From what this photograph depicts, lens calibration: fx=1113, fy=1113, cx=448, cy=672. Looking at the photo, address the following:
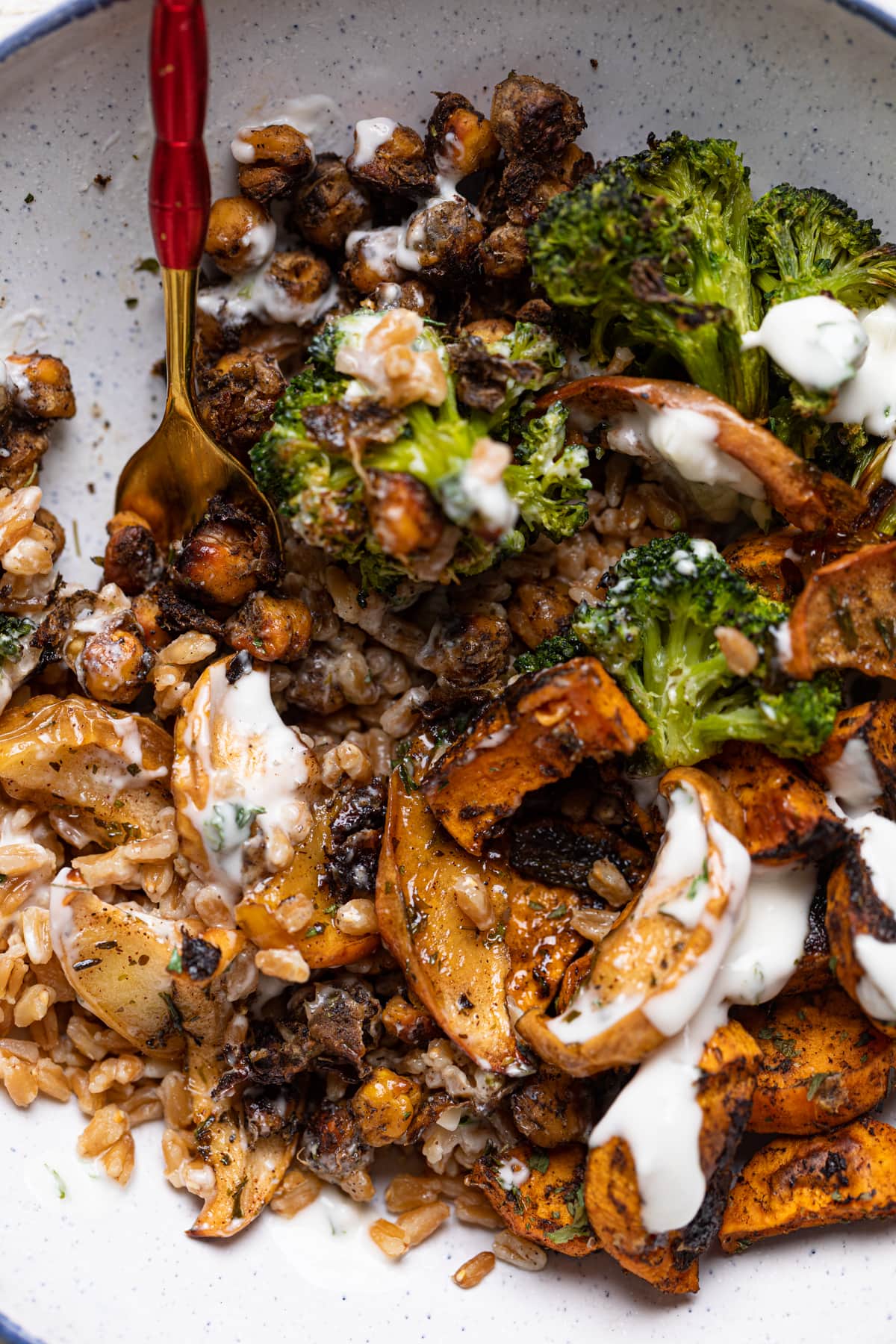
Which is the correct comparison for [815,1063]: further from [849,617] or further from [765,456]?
[765,456]

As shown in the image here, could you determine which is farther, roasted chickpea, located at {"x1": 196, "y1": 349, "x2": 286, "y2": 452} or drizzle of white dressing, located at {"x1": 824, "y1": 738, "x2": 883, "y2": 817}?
roasted chickpea, located at {"x1": 196, "y1": 349, "x2": 286, "y2": 452}

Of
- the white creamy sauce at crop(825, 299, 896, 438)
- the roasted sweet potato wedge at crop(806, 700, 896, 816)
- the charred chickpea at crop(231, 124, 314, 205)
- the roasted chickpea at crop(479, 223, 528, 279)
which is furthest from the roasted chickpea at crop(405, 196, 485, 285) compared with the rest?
the roasted sweet potato wedge at crop(806, 700, 896, 816)

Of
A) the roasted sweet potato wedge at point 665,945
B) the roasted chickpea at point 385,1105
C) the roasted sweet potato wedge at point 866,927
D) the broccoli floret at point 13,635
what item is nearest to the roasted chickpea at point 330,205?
the broccoli floret at point 13,635

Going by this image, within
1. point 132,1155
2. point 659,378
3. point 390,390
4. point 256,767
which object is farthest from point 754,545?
point 132,1155

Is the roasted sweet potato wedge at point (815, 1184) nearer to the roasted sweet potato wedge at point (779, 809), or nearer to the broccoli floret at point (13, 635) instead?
the roasted sweet potato wedge at point (779, 809)

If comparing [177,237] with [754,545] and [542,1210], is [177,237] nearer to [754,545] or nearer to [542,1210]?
[754,545]

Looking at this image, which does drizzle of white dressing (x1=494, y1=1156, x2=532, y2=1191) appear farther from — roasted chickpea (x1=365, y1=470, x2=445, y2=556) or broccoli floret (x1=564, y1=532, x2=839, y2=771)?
roasted chickpea (x1=365, y1=470, x2=445, y2=556)
